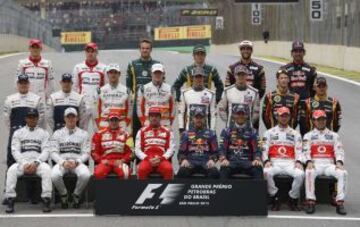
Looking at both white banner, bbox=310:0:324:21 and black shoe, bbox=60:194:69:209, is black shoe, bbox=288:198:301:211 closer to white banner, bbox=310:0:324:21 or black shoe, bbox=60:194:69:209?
black shoe, bbox=60:194:69:209

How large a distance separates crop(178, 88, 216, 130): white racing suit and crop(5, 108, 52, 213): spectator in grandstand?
2122 mm

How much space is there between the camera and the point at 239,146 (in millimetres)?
11805

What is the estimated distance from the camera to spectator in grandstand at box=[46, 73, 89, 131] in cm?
1269

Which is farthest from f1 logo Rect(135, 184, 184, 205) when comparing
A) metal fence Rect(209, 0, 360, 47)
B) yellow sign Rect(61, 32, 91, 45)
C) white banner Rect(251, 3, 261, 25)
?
yellow sign Rect(61, 32, 91, 45)

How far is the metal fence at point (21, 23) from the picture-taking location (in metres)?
51.5

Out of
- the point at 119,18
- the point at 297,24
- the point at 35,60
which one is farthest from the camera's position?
the point at 119,18

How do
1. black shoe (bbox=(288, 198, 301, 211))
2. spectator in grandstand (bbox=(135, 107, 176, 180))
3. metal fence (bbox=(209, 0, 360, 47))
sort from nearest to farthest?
black shoe (bbox=(288, 198, 301, 211)) → spectator in grandstand (bbox=(135, 107, 176, 180)) → metal fence (bbox=(209, 0, 360, 47))

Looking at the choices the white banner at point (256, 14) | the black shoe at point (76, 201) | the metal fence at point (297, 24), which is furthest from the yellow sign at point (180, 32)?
the black shoe at point (76, 201)

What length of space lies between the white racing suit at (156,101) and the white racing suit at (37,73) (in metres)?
1.84

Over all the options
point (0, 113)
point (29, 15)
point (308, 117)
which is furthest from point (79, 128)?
point (29, 15)

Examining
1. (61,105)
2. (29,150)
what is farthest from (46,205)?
(61,105)

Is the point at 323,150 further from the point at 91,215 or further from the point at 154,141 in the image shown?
the point at 91,215

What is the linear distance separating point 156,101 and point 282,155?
7.10 feet

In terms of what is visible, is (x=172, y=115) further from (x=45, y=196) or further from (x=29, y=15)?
(x=29, y=15)
